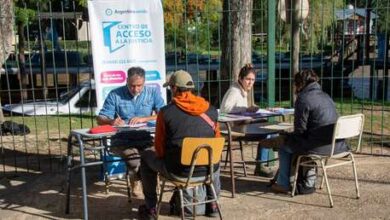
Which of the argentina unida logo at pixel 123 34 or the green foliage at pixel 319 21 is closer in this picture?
the argentina unida logo at pixel 123 34

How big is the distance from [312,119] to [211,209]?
52.8 inches

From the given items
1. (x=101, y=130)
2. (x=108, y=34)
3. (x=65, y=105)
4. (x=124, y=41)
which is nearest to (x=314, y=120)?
(x=101, y=130)

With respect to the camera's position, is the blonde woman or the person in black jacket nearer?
the person in black jacket

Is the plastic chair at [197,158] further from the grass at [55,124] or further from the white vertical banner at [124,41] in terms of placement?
the grass at [55,124]

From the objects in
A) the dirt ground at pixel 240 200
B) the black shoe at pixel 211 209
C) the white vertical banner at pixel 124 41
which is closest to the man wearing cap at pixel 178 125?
the black shoe at pixel 211 209

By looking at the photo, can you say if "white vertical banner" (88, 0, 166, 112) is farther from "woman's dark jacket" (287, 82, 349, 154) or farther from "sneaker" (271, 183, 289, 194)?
"woman's dark jacket" (287, 82, 349, 154)

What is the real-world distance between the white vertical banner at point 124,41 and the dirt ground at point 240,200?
1.17 metres

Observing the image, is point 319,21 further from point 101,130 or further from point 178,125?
point 178,125

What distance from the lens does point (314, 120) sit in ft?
18.4

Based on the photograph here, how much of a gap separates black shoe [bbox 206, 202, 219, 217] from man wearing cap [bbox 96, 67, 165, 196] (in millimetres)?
1123

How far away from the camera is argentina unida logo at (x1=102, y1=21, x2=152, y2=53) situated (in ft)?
21.9

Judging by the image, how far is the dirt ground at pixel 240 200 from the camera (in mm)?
5516

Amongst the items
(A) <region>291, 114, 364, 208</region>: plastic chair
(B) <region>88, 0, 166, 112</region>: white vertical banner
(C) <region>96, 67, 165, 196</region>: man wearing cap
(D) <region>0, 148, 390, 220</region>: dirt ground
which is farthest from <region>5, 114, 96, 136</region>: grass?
(A) <region>291, 114, 364, 208</region>: plastic chair

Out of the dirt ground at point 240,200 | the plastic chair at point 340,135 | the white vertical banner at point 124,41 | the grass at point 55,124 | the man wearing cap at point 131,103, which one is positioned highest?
the white vertical banner at point 124,41
